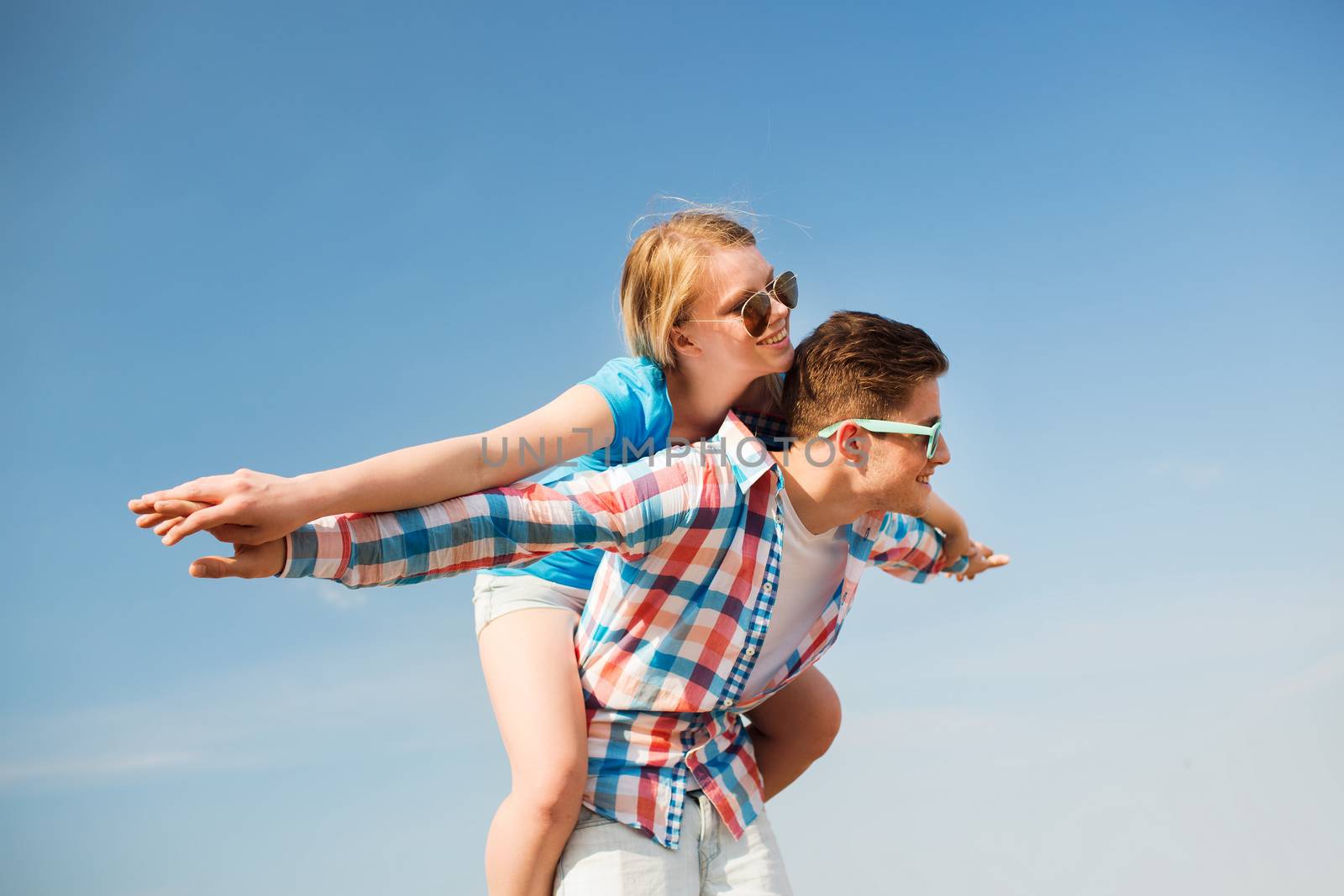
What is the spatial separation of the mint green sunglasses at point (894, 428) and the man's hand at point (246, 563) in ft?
5.98

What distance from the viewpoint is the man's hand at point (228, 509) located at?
2.44 m

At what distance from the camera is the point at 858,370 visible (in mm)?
3648

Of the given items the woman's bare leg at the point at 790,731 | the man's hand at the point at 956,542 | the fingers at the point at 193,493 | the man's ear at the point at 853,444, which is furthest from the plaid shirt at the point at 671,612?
the man's hand at the point at 956,542

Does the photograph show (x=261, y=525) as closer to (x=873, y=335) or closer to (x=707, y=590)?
(x=707, y=590)

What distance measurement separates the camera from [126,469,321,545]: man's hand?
2.44 metres

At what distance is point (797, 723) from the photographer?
407cm

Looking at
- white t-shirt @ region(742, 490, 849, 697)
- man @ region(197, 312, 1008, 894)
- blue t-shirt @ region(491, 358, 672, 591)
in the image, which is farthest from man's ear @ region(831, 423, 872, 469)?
blue t-shirt @ region(491, 358, 672, 591)

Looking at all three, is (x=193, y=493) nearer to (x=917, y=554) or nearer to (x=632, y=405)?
(x=632, y=405)

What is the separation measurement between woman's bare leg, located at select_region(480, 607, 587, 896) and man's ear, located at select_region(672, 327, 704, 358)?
45.6 inches

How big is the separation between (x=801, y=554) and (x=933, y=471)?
56 cm

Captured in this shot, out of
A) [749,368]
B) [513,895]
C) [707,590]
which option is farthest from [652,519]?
[513,895]

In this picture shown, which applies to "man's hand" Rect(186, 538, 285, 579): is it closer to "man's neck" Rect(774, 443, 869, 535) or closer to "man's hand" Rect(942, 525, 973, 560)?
"man's neck" Rect(774, 443, 869, 535)

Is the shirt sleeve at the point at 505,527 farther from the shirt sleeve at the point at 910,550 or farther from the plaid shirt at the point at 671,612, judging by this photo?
the shirt sleeve at the point at 910,550

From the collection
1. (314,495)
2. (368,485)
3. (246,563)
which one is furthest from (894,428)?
(246,563)
